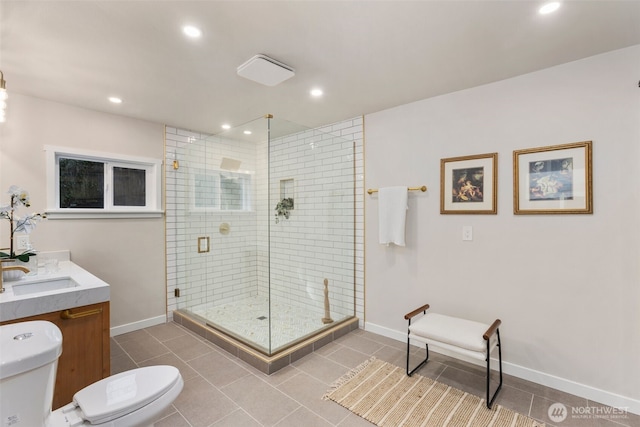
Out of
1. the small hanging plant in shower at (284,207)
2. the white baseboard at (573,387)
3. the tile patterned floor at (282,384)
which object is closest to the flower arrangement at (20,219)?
the tile patterned floor at (282,384)

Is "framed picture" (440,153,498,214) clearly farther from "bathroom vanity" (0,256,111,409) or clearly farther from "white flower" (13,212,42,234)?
"white flower" (13,212,42,234)

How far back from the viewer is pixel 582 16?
1561 millimetres

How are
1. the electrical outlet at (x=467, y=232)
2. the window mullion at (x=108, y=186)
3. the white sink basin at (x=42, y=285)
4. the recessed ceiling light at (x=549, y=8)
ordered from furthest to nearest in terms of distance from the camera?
1. the window mullion at (x=108, y=186)
2. the electrical outlet at (x=467, y=232)
3. the white sink basin at (x=42, y=285)
4. the recessed ceiling light at (x=549, y=8)

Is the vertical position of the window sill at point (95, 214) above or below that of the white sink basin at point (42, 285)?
above

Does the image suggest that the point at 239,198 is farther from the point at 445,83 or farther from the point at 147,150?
the point at 445,83

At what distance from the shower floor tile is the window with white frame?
1.39 metres

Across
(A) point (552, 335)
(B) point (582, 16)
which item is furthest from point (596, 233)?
(B) point (582, 16)

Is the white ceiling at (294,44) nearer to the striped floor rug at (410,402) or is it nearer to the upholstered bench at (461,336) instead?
the upholstered bench at (461,336)

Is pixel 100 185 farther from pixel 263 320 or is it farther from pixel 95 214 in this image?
pixel 263 320

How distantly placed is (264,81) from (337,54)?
61 centimetres

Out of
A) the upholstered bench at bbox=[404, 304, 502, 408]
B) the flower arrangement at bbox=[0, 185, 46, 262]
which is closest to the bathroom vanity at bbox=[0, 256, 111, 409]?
the flower arrangement at bbox=[0, 185, 46, 262]

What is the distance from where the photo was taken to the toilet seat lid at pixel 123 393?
1.22 metres

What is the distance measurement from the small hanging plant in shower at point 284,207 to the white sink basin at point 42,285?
5.34ft

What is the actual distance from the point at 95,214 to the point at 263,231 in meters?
1.73
